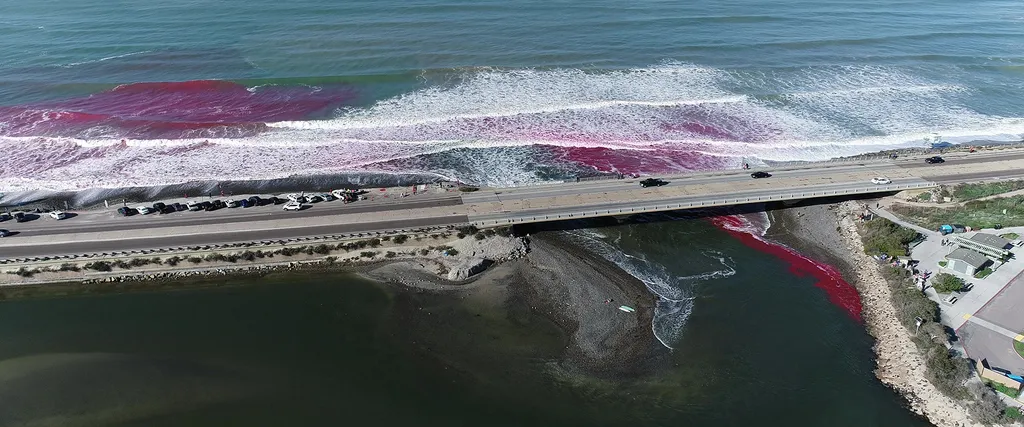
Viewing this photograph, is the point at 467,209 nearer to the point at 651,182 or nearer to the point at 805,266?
the point at 651,182

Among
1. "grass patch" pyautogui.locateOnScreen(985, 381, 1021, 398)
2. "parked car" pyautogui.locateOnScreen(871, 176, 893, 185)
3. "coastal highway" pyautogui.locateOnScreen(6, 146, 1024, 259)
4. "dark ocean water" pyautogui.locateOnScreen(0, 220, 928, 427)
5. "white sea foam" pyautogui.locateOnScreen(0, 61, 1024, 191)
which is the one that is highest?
"white sea foam" pyautogui.locateOnScreen(0, 61, 1024, 191)

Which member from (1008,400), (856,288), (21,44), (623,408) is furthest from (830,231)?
(21,44)

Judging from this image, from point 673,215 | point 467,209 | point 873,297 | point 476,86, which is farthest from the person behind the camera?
point 476,86

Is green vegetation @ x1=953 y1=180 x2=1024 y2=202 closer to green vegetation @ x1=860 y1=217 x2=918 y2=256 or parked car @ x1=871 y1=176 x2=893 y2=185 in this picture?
parked car @ x1=871 y1=176 x2=893 y2=185

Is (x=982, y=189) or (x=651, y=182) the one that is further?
(x=982, y=189)

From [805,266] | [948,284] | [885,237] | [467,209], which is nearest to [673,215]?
[805,266]

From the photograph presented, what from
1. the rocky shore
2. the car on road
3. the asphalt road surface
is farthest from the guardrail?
the asphalt road surface

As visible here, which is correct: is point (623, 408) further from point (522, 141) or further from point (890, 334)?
point (522, 141)

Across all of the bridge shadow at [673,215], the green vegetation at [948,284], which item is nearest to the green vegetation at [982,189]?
the bridge shadow at [673,215]
